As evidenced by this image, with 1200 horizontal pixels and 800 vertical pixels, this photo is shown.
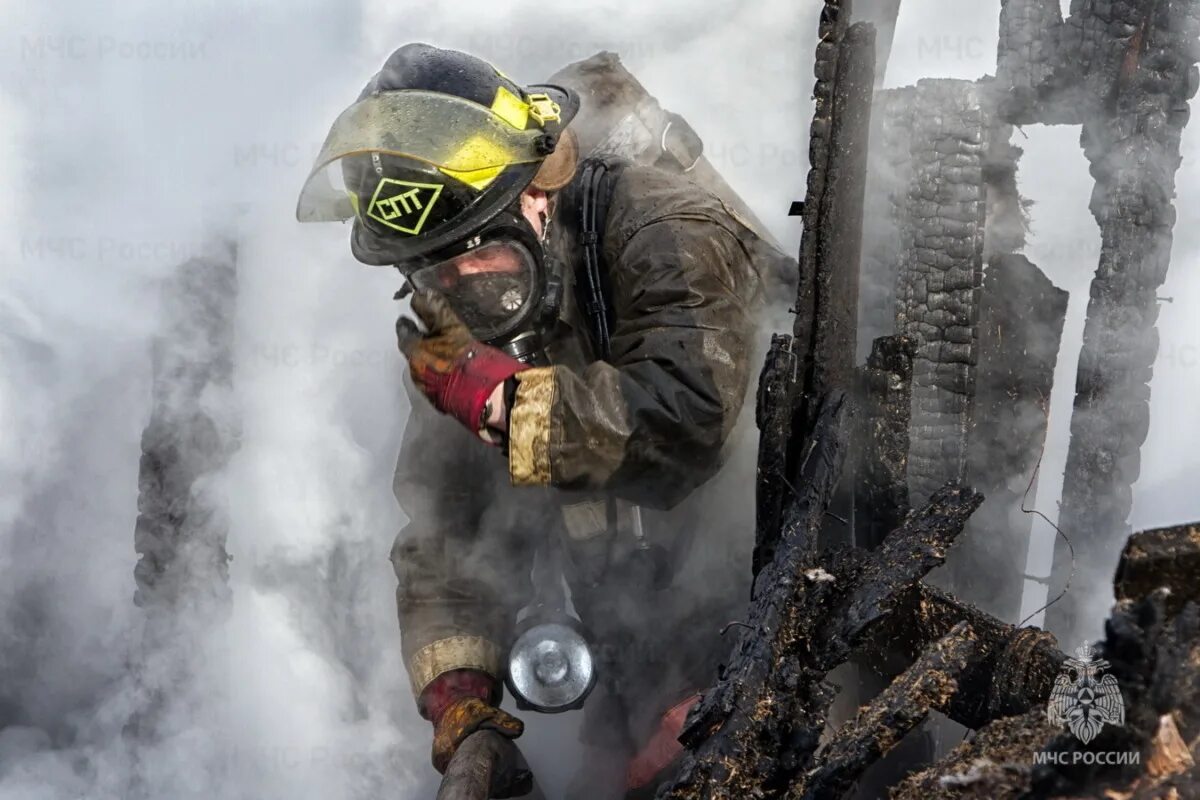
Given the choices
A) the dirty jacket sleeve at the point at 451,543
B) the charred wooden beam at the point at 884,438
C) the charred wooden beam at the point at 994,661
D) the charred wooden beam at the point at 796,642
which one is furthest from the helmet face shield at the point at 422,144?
the charred wooden beam at the point at 994,661

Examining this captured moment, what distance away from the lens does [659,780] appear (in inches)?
155

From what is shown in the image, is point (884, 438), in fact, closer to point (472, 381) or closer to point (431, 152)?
point (472, 381)

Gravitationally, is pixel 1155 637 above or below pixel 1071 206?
below

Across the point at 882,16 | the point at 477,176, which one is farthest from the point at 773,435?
the point at 882,16

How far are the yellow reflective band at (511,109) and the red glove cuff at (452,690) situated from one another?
7.33 ft

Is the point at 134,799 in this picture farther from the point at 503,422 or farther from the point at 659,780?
the point at 503,422

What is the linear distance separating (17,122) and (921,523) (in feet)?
18.5

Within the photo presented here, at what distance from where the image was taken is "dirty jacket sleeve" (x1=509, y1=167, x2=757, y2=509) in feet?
10.9

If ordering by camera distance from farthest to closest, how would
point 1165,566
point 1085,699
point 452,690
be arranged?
point 452,690
point 1085,699
point 1165,566

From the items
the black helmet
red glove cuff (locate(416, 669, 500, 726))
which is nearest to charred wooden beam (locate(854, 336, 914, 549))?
the black helmet

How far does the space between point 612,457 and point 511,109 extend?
134 cm

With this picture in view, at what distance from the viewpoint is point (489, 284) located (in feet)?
12.3

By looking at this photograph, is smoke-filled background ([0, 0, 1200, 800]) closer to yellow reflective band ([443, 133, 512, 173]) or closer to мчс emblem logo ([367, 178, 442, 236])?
yellow reflective band ([443, 133, 512, 173])

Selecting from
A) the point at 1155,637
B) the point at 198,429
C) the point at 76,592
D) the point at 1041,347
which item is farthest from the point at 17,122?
the point at 1155,637
